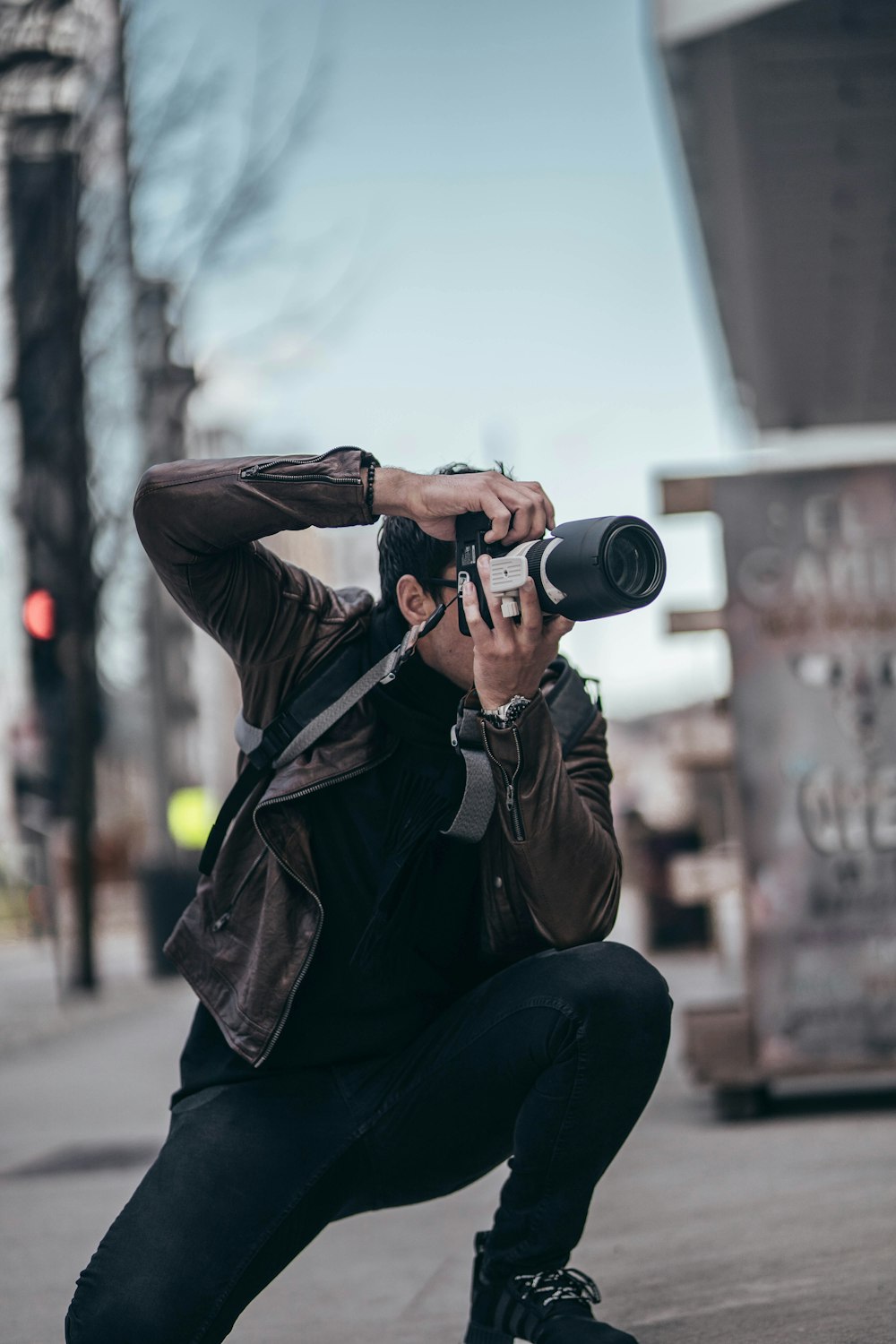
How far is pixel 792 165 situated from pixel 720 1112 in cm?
673

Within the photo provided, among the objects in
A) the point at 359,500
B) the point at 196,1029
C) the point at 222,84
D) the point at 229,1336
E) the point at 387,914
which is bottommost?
the point at 229,1336

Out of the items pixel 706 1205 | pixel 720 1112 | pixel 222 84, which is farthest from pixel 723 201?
pixel 706 1205

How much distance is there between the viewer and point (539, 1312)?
2.29m

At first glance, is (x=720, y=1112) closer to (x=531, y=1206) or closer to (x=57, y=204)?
(x=531, y=1206)

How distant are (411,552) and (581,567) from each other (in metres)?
0.44

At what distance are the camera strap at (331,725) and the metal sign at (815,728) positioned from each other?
249cm

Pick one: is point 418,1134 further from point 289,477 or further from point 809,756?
point 809,756

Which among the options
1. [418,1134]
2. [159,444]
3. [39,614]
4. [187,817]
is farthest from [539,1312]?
[187,817]

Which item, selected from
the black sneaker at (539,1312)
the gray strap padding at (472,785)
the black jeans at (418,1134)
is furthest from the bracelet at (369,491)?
the black sneaker at (539,1312)

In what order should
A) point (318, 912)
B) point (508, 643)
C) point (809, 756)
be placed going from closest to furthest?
point (508, 643)
point (318, 912)
point (809, 756)

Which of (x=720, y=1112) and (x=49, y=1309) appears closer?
(x=49, y=1309)

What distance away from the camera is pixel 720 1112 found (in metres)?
4.91

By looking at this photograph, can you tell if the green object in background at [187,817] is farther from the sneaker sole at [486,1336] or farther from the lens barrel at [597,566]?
the lens barrel at [597,566]

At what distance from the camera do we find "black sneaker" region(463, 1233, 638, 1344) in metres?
2.22
